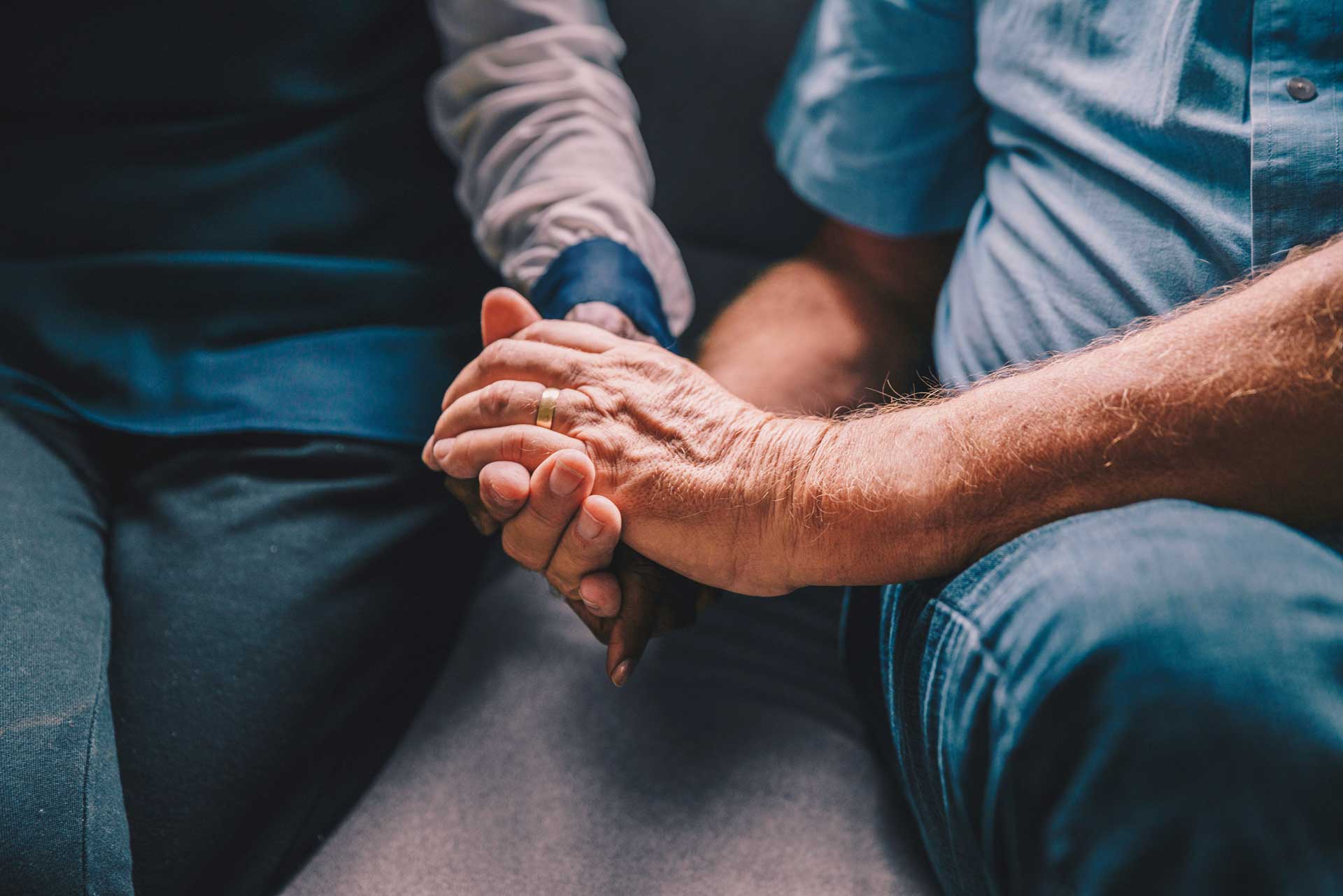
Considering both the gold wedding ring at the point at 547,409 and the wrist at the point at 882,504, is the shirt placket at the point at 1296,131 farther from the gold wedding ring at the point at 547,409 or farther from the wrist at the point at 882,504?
the gold wedding ring at the point at 547,409

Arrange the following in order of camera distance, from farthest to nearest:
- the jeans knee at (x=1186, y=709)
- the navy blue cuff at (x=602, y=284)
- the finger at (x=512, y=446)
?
the navy blue cuff at (x=602, y=284) → the finger at (x=512, y=446) → the jeans knee at (x=1186, y=709)

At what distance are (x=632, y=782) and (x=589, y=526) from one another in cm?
22

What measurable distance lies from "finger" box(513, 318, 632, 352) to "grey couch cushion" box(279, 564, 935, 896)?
0.88 feet

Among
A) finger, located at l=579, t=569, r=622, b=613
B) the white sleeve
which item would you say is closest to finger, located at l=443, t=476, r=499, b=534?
finger, located at l=579, t=569, r=622, b=613

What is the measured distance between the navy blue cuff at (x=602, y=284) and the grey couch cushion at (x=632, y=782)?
0.93ft

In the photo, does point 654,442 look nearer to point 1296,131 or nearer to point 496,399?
point 496,399

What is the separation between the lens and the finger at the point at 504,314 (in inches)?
27.4

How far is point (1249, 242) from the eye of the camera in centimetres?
54

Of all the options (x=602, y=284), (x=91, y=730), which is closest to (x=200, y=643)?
(x=91, y=730)

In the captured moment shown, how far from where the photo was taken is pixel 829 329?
2.79ft

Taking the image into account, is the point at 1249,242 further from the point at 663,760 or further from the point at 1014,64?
the point at 663,760

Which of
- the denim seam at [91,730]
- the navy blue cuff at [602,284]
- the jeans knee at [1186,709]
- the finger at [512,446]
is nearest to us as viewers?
the jeans knee at [1186,709]

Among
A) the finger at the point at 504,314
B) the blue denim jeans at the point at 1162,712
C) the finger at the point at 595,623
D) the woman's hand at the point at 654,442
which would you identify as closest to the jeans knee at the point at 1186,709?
the blue denim jeans at the point at 1162,712

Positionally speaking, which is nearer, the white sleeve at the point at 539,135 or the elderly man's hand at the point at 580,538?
the elderly man's hand at the point at 580,538
